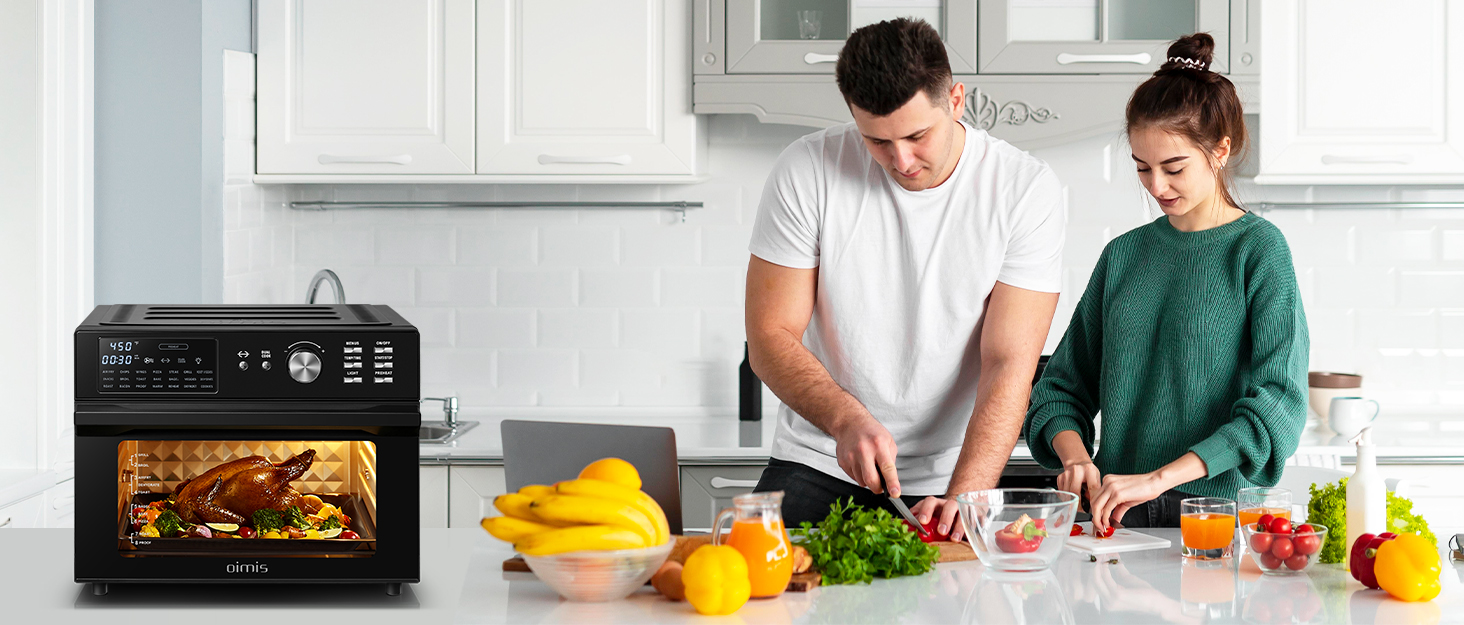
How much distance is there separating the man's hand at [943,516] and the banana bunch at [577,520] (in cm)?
44

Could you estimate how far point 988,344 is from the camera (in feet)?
6.10

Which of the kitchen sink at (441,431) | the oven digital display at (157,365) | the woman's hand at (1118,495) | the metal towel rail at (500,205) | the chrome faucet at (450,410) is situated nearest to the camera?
the oven digital display at (157,365)

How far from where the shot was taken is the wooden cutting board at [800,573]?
1.28 metres

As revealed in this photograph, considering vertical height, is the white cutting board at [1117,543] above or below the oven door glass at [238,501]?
below

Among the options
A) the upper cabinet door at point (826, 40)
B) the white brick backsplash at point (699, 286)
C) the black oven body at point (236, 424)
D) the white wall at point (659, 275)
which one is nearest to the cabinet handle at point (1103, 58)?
the upper cabinet door at point (826, 40)

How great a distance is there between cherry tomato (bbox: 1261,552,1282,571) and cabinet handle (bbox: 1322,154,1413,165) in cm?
186

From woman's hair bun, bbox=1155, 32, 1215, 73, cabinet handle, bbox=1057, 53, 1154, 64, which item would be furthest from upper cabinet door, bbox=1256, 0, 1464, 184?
woman's hair bun, bbox=1155, 32, 1215, 73

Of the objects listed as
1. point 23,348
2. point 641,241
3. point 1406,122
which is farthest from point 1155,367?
point 23,348

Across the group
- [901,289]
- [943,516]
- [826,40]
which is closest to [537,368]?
[826,40]

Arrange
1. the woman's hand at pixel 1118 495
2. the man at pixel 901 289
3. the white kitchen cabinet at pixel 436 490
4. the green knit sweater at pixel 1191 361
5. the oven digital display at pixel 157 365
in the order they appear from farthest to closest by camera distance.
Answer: the white kitchen cabinet at pixel 436 490, the man at pixel 901 289, the green knit sweater at pixel 1191 361, the woman's hand at pixel 1118 495, the oven digital display at pixel 157 365

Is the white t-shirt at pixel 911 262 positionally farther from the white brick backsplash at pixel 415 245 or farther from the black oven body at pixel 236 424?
the white brick backsplash at pixel 415 245

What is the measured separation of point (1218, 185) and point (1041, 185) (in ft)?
0.87

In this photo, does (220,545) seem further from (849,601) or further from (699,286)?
(699,286)

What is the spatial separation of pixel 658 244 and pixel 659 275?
9 centimetres
